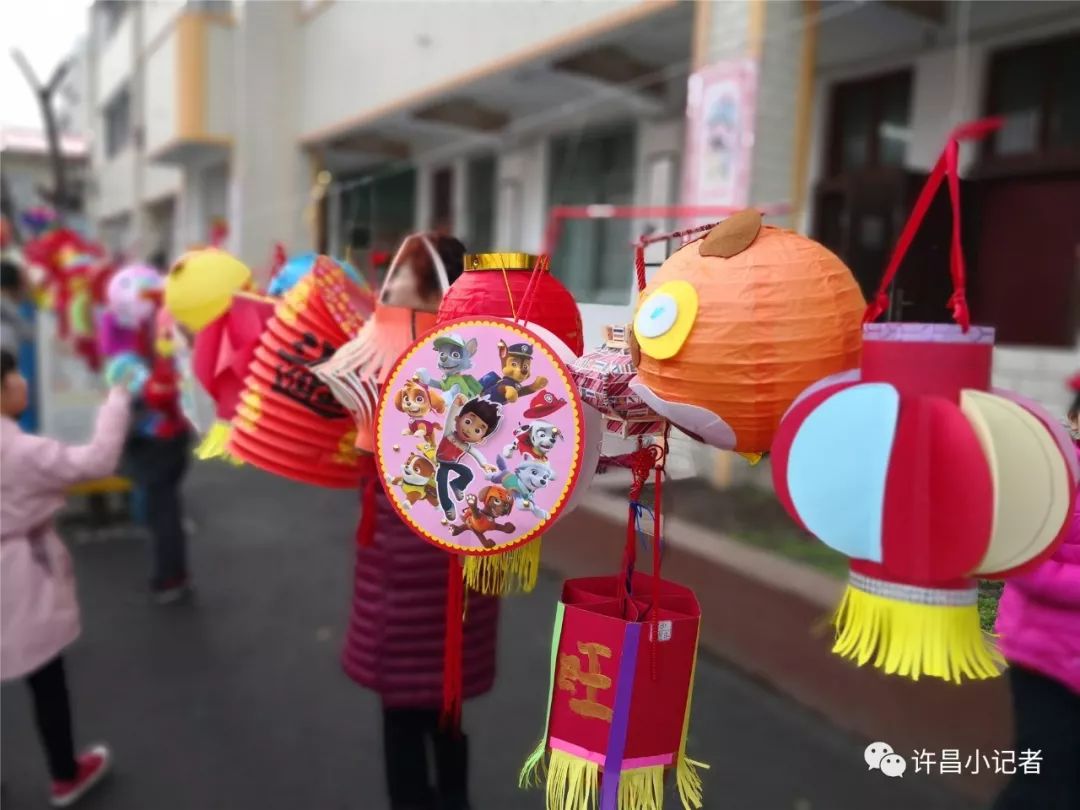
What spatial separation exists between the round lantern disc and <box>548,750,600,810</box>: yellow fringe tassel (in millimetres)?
323

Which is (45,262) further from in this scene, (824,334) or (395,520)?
(824,334)

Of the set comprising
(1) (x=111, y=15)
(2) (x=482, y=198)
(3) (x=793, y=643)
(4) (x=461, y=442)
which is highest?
(1) (x=111, y=15)

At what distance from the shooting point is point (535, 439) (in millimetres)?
986

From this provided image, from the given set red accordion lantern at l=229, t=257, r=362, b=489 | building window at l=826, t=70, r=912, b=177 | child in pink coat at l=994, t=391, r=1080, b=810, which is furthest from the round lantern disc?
building window at l=826, t=70, r=912, b=177

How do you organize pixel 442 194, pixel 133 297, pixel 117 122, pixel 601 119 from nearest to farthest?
pixel 133 297
pixel 601 119
pixel 442 194
pixel 117 122

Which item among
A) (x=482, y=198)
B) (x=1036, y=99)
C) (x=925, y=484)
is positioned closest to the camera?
(x=925, y=484)

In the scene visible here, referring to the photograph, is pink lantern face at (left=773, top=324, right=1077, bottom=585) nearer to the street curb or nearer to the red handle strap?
the red handle strap

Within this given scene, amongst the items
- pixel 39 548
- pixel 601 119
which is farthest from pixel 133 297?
pixel 601 119

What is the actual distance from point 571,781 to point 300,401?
29.2 inches

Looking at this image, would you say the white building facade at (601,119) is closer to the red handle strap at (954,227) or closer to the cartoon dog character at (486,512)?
the red handle strap at (954,227)

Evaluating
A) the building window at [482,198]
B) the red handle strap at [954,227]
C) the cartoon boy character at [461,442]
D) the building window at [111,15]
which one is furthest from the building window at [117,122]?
the red handle strap at [954,227]

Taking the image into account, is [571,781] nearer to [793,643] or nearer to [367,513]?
[367,513]

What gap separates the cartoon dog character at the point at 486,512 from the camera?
1.00 metres

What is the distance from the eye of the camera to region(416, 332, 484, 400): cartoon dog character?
1012 mm
